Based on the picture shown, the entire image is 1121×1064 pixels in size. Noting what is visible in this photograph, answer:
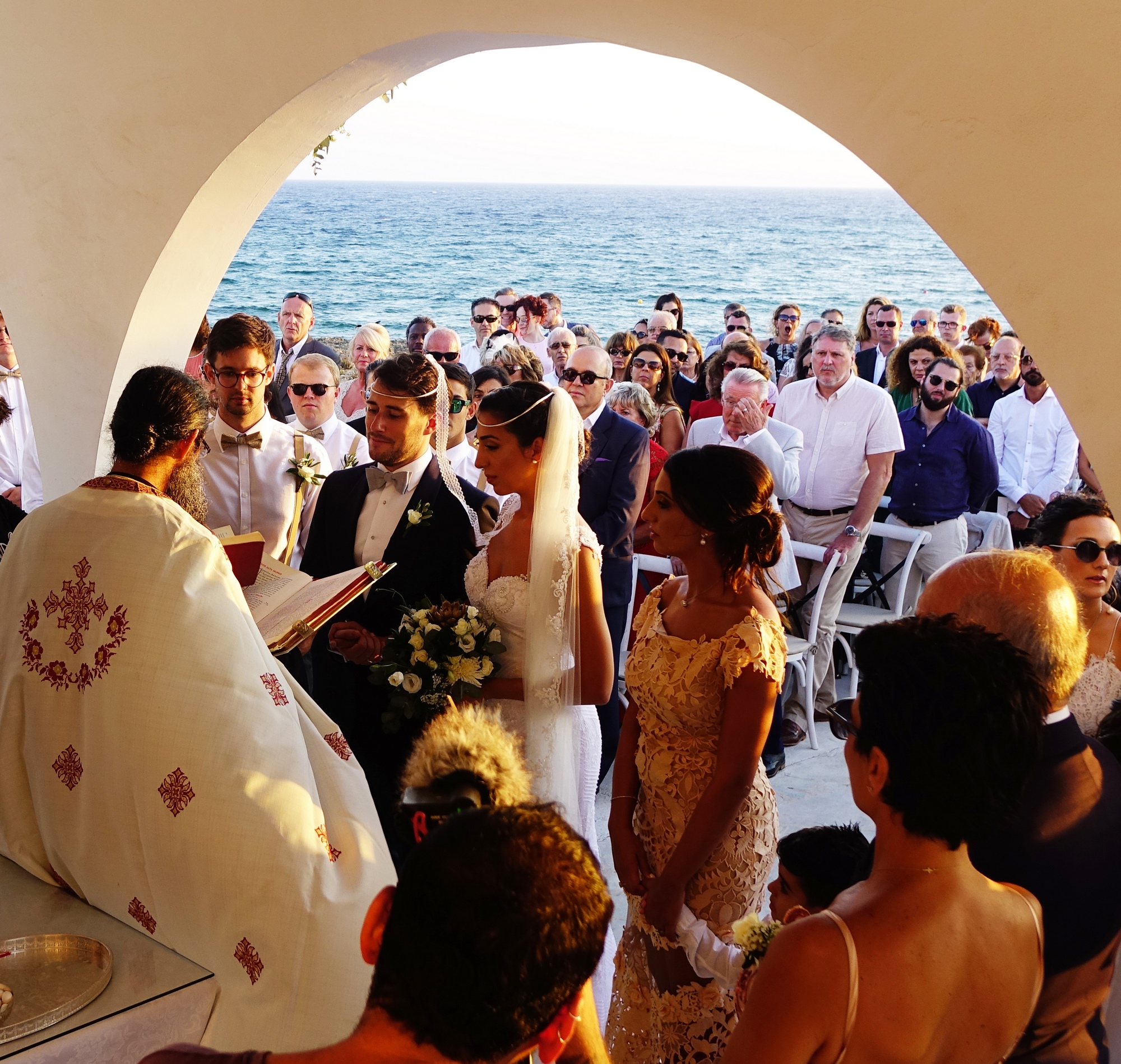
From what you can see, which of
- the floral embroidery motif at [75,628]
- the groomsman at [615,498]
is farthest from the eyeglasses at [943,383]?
the floral embroidery motif at [75,628]

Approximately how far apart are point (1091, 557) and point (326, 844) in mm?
2311

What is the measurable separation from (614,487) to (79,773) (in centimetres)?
370

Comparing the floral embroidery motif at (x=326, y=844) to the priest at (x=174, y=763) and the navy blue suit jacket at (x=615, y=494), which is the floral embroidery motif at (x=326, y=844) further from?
the navy blue suit jacket at (x=615, y=494)

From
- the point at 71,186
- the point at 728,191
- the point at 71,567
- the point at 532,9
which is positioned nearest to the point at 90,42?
the point at 71,186

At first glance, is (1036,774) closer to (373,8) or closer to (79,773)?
(79,773)

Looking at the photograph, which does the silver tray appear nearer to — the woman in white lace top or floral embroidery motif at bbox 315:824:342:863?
floral embroidery motif at bbox 315:824:342:863

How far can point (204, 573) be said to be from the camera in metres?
2.47

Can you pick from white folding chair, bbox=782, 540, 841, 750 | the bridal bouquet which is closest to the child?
the bridal bouquet

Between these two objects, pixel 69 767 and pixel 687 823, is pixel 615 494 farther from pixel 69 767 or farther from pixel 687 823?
pixel 69 767

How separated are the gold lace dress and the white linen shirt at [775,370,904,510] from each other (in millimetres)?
3908

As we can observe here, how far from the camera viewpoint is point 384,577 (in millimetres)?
3902

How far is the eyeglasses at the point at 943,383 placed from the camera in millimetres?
6992

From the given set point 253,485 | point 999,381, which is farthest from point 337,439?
point 999,381

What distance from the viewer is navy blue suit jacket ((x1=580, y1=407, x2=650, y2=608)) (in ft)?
18.7
